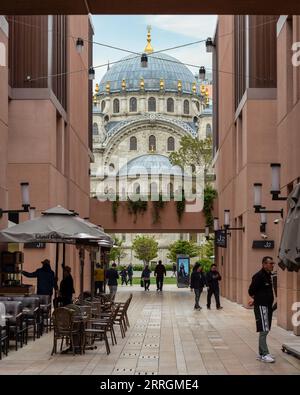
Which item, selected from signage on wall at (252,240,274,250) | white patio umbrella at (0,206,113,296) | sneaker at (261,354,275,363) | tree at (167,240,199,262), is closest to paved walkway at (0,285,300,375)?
sneaker at (261,354,275,363)

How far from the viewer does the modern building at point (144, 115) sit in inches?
5187

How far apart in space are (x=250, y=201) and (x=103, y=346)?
48.8ft

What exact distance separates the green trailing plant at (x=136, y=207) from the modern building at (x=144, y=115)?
67.8 m

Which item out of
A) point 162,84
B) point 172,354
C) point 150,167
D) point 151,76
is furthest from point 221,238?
point 151,76

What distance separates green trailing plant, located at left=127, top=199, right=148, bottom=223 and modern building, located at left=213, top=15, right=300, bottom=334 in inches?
192

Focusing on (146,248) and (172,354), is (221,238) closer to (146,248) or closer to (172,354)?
(172,354)

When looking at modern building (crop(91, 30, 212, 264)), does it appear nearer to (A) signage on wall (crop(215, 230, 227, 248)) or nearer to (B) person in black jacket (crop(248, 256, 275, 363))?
(A) signage on wall (crop(215, 230, 227, 248))

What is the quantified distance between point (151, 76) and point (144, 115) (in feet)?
31.1

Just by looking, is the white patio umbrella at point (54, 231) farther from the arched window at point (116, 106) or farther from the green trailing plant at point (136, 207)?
the arched window at point (116, 106)

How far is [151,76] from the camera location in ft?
468

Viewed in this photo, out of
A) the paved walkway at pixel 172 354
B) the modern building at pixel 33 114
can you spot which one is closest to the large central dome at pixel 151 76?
the modern building at pixel 33 114

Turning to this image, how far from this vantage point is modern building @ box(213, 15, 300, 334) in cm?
2284

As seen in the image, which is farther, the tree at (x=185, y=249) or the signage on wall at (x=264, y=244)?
the tree at (x=185, y=249)
